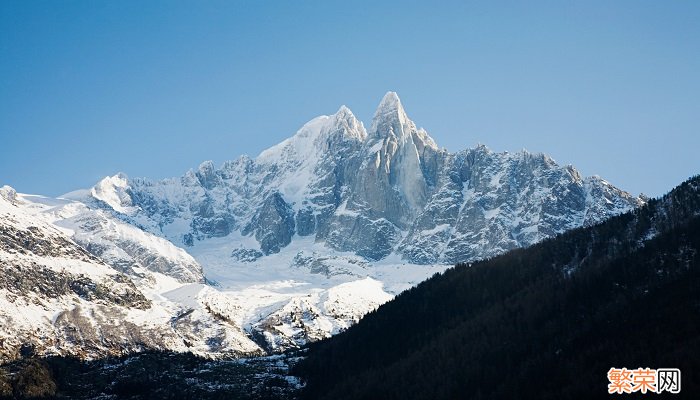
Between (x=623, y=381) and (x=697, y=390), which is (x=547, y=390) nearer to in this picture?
(x=623, y=381)

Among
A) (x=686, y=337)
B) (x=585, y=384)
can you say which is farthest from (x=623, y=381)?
(x=686, y=337)

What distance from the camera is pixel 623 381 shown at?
596 feet

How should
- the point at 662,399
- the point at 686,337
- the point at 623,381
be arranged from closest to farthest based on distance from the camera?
the point at 662,399 → the point at 623,381 → the point at 686,337

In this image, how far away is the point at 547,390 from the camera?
198m

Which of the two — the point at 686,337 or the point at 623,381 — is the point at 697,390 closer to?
the point at 623,381

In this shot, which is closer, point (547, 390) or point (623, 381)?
point (623, 381)

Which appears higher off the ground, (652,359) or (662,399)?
(652,359)

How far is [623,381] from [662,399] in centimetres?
1610

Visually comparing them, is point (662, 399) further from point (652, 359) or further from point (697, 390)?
point (652, 359)

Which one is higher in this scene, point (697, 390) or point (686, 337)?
point (686, 337)

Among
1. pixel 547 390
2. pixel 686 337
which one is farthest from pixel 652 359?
pixel 547 390

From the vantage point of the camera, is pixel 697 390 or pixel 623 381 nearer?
pixel 697 390

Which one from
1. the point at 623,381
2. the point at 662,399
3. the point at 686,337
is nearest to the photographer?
the point at 662,399

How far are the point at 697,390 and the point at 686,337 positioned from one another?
3157cm
